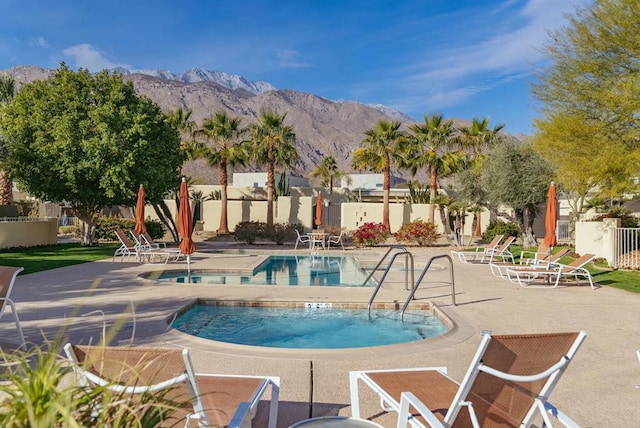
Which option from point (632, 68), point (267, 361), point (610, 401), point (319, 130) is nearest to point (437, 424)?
point (610, 401)

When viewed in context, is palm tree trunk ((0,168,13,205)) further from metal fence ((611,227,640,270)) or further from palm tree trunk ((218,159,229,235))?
metal fence ((611,227,640,270))

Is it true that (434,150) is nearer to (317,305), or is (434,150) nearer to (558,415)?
(317,305)

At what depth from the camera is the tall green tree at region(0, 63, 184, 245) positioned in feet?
62.7

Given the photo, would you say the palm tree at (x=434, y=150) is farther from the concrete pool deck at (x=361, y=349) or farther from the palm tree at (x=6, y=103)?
the palm tree at (x=6, y=103)

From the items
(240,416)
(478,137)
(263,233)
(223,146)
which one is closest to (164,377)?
(240,416)

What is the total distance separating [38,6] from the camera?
2705cm

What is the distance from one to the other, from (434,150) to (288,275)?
18588 mm

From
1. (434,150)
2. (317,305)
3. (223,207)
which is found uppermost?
(434,150)

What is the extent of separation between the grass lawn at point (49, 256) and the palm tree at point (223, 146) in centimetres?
1005

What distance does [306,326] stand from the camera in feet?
25.7

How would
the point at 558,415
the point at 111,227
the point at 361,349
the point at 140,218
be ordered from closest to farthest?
the point at 558,415, the point at 361,349, the point at 140,218, the point at 111,227

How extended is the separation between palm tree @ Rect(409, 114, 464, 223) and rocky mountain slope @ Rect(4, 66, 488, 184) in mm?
78376

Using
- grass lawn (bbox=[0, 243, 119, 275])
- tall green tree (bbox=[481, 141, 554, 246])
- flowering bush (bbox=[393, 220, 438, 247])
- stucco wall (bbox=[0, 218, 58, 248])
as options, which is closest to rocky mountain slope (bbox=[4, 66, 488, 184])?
flowering bush (bbox=[393, 220, 438, 247])

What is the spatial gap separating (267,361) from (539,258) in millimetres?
10253
